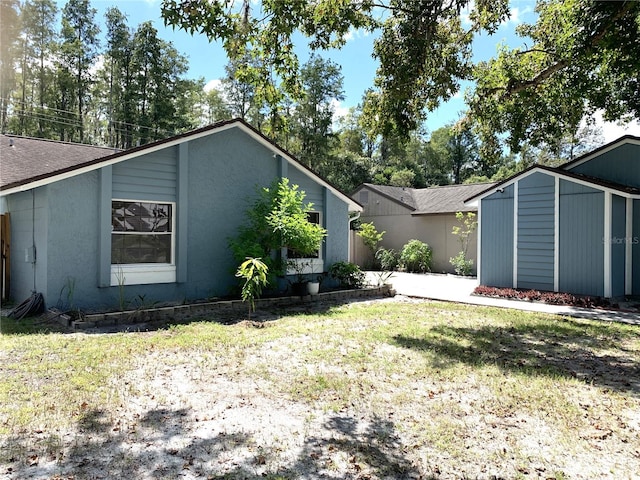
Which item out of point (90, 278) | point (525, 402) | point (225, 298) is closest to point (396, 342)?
point (525, 402)

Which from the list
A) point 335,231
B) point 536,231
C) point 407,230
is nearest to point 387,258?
point 407,230

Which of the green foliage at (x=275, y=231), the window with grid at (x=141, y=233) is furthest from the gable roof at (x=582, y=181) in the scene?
the window with grid at (x=141, y=233)

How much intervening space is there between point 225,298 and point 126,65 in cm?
2702

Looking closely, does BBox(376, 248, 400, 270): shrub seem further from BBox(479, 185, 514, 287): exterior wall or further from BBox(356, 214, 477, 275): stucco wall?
BBox(479, 185, 514, 287): exterior wall

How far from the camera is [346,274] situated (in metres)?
12.9

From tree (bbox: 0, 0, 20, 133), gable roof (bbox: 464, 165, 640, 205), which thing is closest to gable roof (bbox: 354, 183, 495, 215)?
gable roof (bbox: 464, 165, 640, 205)

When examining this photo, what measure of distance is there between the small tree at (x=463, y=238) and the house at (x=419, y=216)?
248 mm

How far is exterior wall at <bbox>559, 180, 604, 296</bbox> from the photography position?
1091 cm

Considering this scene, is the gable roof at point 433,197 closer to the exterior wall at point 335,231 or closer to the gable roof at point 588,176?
the gable roof at point 588,176

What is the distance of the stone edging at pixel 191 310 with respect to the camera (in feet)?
26.0

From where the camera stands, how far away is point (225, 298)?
10656 mm

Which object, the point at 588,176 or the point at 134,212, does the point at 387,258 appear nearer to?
the point at 588,176

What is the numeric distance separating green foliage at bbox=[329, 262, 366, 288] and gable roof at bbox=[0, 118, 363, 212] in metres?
2.19

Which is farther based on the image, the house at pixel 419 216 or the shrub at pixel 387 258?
the shrub at pixel 387 258
